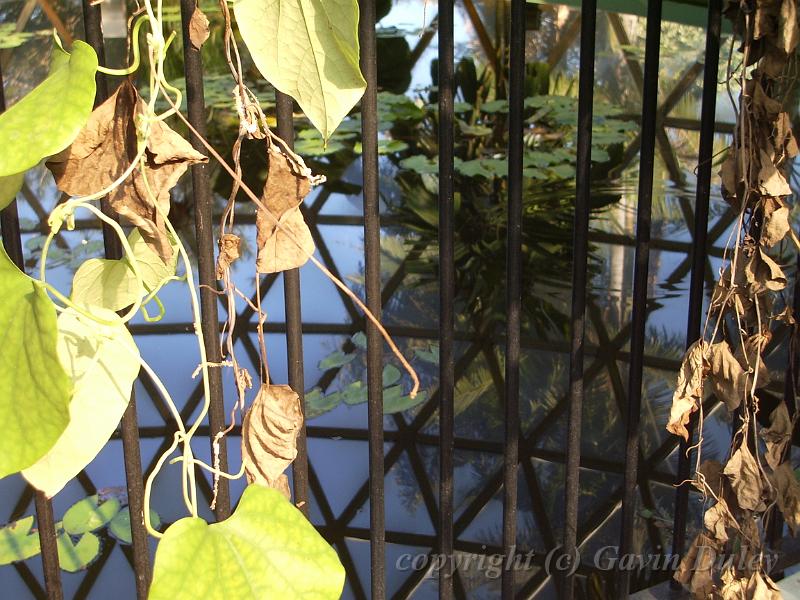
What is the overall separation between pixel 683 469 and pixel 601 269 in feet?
10.2

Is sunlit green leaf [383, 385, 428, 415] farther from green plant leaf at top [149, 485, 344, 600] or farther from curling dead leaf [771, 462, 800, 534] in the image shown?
green plant leaf at top [149, 485, 344, 600]

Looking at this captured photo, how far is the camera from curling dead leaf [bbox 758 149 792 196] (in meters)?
0.86

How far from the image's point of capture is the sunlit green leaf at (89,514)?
2.63 metres

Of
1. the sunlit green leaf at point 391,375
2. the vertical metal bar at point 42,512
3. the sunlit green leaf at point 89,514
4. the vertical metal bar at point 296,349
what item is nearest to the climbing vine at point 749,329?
the vertical metal bar at point 296,349

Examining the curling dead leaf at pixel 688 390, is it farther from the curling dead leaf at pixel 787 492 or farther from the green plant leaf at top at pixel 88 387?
the green plant leaf at top at pixel 88 387

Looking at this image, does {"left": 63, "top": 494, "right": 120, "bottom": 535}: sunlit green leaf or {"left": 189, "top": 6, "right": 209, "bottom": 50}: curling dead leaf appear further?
{"left": 63, "top": 494, "right": 120, "bottom": 535}: sunlit green leaf

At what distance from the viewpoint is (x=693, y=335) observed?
983 millimetres

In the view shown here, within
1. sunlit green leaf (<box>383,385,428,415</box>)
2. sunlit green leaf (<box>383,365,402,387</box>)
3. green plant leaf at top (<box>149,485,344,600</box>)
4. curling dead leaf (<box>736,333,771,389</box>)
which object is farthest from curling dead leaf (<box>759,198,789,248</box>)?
sunlit green leaf (<box>383,365,402,387</box>)

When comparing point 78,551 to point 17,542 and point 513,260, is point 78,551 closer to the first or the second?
point 17,542

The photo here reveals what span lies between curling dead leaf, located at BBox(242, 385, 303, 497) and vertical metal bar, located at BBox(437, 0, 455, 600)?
0.70 ft

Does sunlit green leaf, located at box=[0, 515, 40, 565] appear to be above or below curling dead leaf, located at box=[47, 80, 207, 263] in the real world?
below

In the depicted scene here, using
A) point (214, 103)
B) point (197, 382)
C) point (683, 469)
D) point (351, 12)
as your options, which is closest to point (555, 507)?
point (197, 382)

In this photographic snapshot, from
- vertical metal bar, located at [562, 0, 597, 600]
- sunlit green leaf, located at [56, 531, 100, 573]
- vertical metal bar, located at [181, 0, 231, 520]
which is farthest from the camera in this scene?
sunlit green leaf, located at [56, 531, 100, 573]

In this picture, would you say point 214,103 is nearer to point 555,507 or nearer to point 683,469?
point 555,507
